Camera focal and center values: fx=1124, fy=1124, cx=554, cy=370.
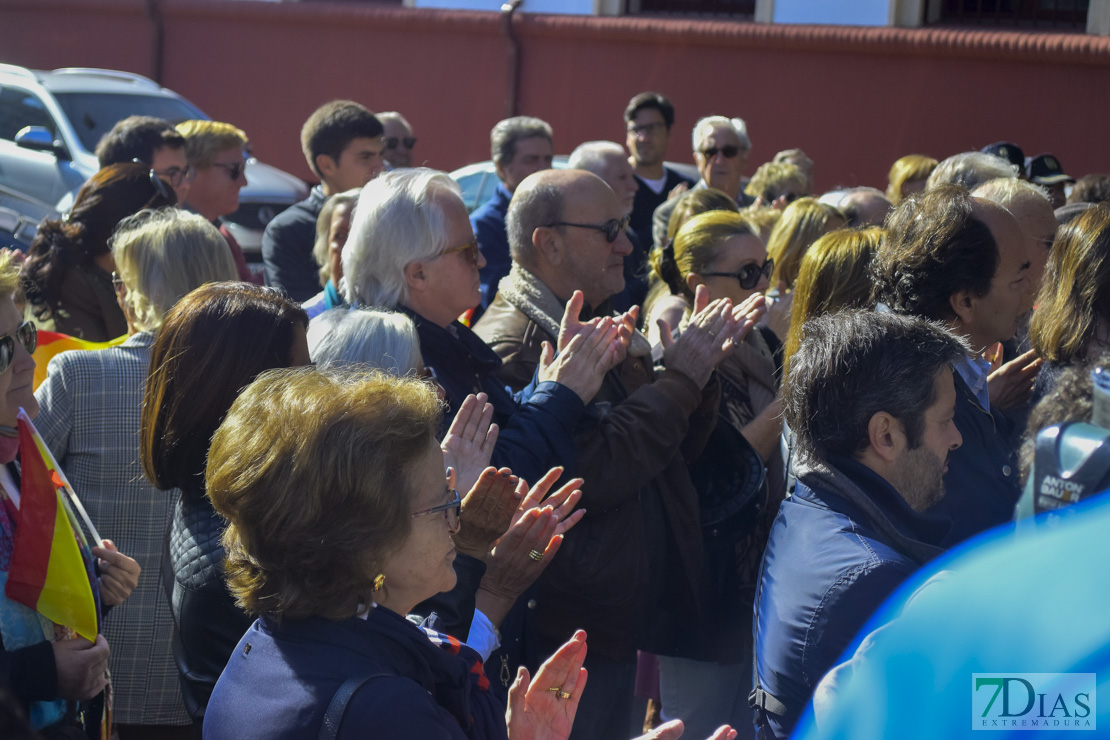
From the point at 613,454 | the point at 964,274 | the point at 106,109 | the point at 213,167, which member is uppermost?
the point at 964,274

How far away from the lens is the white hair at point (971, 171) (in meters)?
4.73

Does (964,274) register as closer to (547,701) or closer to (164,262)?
(547,701)

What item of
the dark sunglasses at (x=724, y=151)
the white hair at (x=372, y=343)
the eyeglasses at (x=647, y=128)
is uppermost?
the white hair at (x=372, y=343)

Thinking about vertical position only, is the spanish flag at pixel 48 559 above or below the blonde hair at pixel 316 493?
below

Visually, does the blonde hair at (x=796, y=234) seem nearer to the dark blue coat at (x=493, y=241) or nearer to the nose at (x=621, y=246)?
the nose at (x=621, y=246)

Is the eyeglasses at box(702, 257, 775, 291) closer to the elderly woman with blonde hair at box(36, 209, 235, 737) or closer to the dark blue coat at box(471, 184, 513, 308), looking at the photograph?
the dark blue coat at box(471, 184, 513, 308)

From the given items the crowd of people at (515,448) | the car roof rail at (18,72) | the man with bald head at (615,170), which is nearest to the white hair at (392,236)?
the crowd of people at (515,448)

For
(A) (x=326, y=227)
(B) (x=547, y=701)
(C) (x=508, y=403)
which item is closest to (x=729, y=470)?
(C) (x=508, y=403)

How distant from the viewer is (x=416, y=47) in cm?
1489

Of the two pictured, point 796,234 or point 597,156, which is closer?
point 796,234

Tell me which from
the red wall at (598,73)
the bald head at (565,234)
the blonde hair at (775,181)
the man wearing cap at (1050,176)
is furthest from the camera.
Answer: the red wall at (598,73)

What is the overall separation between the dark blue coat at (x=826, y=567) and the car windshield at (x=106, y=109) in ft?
32.5

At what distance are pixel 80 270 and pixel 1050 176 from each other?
5.56 m

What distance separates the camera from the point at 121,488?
3.01m
